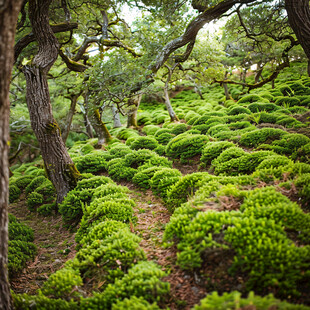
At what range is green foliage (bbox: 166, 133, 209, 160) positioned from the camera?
21.7 feet

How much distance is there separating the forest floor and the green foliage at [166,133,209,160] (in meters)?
1.98

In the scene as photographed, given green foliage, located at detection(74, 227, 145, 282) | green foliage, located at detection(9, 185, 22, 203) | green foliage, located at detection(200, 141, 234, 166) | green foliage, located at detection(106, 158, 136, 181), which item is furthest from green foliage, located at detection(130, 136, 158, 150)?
green foliage, located at detection(74, 227, 145, 282)

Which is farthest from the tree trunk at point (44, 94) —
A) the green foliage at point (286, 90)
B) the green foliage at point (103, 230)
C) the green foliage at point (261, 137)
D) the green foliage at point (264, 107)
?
the green foliage at point (286, 90)

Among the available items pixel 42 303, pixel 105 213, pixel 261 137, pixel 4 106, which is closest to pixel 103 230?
pixel 105 213

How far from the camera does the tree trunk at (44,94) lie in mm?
4738

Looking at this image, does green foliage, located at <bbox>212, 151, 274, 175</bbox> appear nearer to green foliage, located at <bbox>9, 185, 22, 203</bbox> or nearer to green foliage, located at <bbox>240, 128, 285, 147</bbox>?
green foliage, located at <bbox>240, 128, 285, 147</bbox>

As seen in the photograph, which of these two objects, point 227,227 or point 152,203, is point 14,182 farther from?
point 227,227

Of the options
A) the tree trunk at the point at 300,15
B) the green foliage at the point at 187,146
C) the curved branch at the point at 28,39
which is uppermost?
the curved branch at the point at 28,39

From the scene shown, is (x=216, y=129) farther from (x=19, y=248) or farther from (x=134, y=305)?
(x=19, y=248)

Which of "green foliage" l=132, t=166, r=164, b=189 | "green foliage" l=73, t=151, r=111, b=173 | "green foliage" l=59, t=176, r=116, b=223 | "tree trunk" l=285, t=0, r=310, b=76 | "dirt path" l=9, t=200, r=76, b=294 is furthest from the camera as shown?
"green foliage" l=73, t=151, r=111, b=173

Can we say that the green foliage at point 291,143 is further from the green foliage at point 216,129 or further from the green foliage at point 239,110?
the green foliage at point 239,110

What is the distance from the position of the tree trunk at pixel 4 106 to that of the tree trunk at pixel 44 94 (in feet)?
11.6

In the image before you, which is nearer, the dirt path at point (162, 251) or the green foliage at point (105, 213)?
the dirt path at point (162, 251)

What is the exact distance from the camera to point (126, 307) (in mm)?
1983
